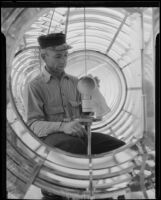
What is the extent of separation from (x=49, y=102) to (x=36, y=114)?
90 millimetres

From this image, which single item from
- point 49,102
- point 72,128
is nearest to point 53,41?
point 49,102

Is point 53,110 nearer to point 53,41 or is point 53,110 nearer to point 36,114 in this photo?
point 36,114

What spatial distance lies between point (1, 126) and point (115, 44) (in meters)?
0.87

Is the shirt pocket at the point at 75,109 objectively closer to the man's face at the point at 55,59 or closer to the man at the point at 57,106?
the man at the point at 57,106

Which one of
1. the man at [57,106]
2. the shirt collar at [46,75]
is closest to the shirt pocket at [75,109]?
the man at [57,106]

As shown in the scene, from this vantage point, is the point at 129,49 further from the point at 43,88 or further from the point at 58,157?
the point at 58,157

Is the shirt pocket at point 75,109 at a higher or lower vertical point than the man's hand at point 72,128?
higher

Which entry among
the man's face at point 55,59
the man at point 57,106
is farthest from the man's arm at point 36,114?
the man's face at point 55,59

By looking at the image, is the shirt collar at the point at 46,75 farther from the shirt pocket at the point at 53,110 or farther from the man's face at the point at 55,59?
the shirt pocket at the point at 53,110

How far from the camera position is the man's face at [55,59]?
1933mm

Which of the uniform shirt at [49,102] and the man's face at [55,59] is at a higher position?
the man's face at [55,59]

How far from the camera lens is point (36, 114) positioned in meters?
1.92

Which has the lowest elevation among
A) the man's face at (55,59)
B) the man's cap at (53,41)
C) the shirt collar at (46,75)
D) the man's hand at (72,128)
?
the man's hand at (72,128)

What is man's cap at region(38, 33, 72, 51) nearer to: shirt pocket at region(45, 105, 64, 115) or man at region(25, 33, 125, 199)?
man at region(25, 33, 125, 199)
